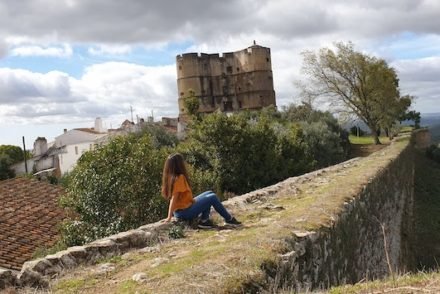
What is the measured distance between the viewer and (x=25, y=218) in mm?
16094

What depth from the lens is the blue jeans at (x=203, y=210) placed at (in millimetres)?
7082

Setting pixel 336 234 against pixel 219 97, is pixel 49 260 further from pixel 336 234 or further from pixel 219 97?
pixel 219 97

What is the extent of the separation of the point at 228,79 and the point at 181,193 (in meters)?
62.8

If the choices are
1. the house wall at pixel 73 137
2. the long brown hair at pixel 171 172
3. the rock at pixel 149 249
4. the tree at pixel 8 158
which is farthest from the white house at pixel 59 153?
the rock at pixel 149 249

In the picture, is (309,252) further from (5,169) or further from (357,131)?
(357,131)

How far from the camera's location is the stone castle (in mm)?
66500

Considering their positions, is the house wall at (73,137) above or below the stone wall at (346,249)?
above

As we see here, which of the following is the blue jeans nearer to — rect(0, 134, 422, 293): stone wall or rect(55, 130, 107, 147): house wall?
rect(0, 134, 422, 293): stone wall

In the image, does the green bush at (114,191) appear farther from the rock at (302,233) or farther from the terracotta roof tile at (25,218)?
the rock at (302,233)

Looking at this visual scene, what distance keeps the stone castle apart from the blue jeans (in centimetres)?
5805

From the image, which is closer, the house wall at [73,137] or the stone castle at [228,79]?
the house wall at [73,137]

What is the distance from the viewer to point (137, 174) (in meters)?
15.1

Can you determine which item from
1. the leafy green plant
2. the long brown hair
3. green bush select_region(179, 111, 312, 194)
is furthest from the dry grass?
green bush select_region(179, 111, 312, 194)

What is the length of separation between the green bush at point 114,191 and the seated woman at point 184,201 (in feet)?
20.1
